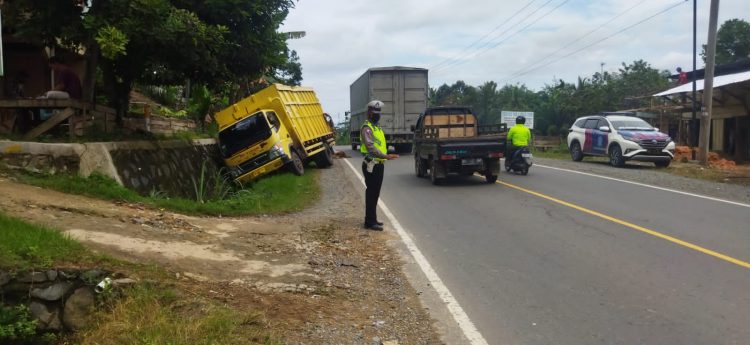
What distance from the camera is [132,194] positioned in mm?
9570

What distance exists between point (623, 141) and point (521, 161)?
17.5 ft

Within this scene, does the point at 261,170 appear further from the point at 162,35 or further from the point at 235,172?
the point at 162,35

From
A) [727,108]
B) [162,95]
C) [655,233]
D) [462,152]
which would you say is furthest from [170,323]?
[727,108]

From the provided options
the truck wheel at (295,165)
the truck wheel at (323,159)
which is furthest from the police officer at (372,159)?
the truck wheel at (323,159)

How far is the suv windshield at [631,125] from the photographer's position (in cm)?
2084

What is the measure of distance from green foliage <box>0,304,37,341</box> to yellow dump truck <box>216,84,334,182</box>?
37.5ft

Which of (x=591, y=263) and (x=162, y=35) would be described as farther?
(x=162, y=35)

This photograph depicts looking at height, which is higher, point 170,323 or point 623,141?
point 623,141

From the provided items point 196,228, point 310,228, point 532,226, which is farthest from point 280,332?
point 532,226

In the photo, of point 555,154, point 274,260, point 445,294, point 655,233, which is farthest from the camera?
point 555,154

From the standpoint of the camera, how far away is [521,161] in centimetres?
1716

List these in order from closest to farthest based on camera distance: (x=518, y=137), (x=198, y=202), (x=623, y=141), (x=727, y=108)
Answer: (x=198, y=202) → (x=518, y=137) → (x=623, y=141) → (x=727, y=108)

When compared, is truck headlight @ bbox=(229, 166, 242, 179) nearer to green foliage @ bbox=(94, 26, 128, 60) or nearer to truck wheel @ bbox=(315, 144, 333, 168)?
truck wheel @ bbox=(315, 144, 333, 168)

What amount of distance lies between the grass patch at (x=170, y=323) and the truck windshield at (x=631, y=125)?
18.9 metres
